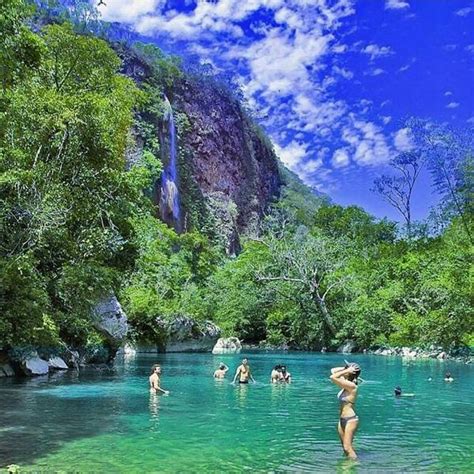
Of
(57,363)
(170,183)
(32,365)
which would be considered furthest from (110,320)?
(170,183)

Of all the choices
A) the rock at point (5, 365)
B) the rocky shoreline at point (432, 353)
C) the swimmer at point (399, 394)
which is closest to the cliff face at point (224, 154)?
the rocky shoreline at point (432, 353)

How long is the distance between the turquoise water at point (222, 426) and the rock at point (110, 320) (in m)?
3.70

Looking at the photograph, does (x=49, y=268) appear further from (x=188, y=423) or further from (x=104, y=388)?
(x=188, y=423)

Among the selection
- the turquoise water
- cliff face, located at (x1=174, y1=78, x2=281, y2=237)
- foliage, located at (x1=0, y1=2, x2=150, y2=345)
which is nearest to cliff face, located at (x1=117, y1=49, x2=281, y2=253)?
cliff face, located at (x1=174, y1=78, x2=281, y2=237)

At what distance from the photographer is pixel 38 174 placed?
1972cm

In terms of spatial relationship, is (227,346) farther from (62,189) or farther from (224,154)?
(224,154)

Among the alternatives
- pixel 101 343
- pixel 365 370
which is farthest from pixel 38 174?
pixel 365 370

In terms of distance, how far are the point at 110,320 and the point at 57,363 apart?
348cm

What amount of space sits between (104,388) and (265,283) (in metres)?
33.5

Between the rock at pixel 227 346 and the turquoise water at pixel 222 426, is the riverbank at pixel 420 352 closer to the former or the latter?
the rock at pixel 227 346

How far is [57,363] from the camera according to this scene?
23.9 meters

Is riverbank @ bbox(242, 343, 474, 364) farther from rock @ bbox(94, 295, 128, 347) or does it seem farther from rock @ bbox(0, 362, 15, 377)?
rock @ bbox(0, 362, 15, 377)

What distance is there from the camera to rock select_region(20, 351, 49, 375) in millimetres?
21802

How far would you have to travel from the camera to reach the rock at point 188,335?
42.0 metres
